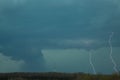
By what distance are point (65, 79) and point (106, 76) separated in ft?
30.2

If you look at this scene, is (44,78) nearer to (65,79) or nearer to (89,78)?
(65,79)

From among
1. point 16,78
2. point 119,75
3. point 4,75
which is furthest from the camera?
point 4,75

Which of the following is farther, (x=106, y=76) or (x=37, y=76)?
(x=37, y=76)

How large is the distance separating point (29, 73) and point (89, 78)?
11.0 m

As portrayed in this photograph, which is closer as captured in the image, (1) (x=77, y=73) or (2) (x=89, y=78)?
(2) (x=89, y=78)

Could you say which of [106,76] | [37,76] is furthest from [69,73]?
[106,76]

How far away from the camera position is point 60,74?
136 ft

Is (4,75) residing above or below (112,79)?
above

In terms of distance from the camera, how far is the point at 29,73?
139 feet

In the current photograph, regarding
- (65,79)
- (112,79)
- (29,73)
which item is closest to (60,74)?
(65,79)

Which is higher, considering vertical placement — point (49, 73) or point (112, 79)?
point (49, 73)

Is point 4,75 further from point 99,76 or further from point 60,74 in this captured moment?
point 99,76

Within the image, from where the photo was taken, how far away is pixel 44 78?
136ft

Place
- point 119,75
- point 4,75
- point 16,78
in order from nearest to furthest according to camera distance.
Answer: point 119,75
point 16,78
point 4,75
